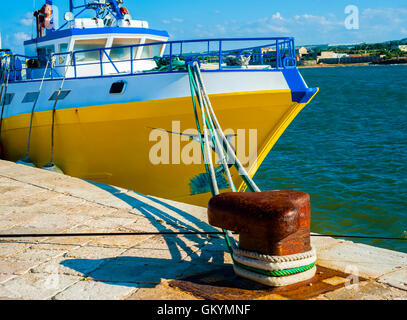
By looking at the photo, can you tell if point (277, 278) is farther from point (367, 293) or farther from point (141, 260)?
point (141, 260)

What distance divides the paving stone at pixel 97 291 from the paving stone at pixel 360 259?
5.98 feet

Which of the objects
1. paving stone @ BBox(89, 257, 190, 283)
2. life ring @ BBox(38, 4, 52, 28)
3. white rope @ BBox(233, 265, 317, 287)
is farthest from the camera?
life ring @ BBox(38, 4, 52, 28)

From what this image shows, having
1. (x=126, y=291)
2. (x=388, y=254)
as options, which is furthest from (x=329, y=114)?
(x=126, y=291)

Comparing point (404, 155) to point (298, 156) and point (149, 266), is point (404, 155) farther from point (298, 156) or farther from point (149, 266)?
point (149, 266)

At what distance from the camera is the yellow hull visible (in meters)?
7.95

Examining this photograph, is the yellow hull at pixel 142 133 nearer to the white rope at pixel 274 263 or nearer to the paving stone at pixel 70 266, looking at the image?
the paving stone at pixel 70 266

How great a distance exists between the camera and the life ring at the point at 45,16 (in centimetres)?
1309

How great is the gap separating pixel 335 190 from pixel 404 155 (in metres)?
4.59

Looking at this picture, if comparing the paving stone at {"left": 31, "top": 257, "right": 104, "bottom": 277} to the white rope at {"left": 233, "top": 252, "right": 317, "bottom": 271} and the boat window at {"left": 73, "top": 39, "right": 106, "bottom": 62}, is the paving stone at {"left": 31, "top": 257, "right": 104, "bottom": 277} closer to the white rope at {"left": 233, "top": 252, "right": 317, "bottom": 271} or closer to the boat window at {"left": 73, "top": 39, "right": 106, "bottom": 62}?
the white rope at {"left": 233, "top": 252, "right": 317, "bottom": 271}

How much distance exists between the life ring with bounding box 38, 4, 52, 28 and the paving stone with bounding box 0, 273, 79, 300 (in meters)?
10.8

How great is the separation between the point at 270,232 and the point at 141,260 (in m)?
1.43

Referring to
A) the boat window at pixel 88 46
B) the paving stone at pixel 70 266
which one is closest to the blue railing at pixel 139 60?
the boat window at pixel 88 46

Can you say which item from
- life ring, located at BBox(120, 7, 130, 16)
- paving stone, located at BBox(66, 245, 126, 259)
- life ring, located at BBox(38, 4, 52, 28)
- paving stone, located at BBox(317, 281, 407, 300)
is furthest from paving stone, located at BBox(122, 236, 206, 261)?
life ring, located at BBox(38, 4, 52, 28)

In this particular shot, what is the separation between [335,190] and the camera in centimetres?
1177
